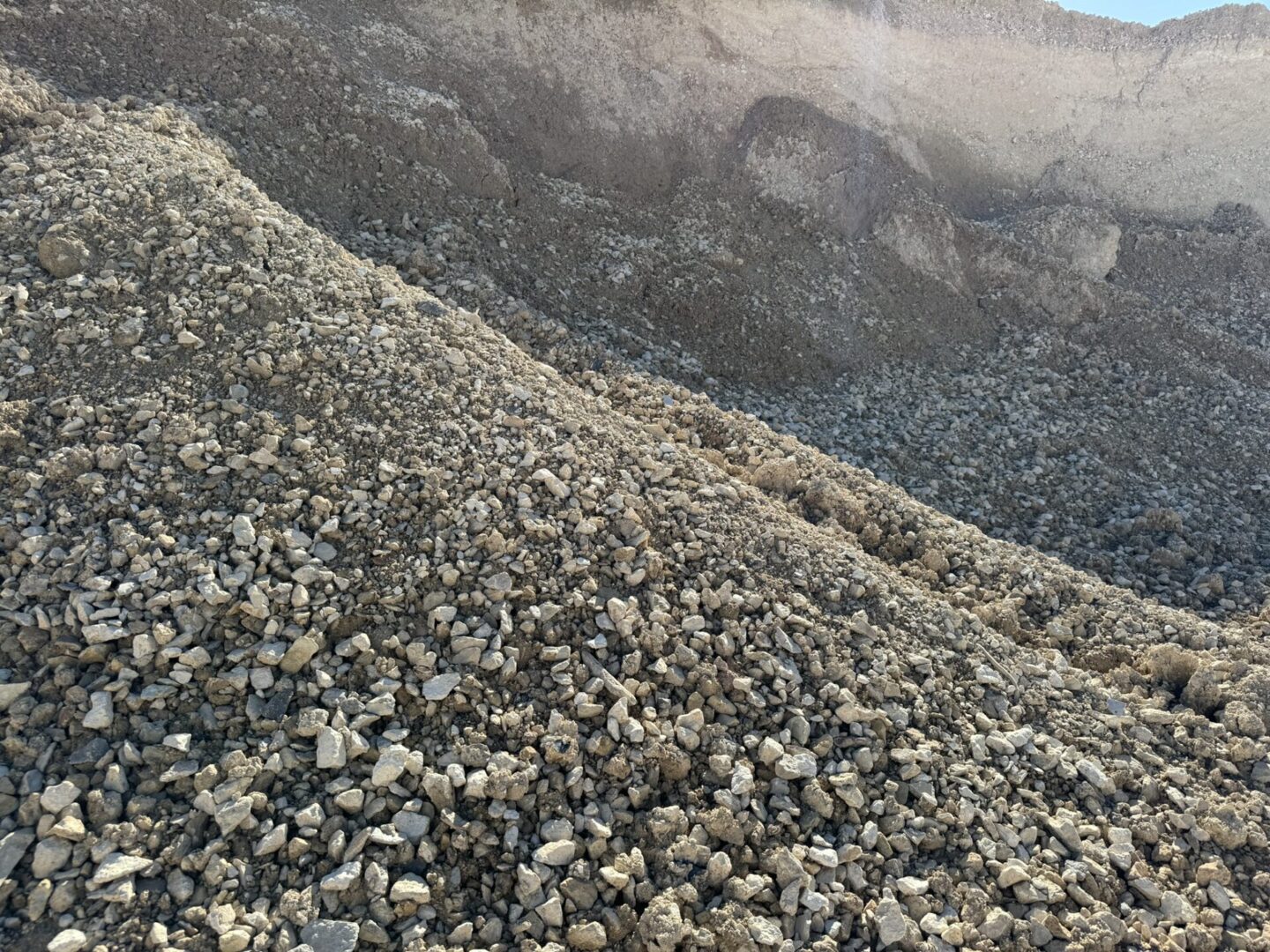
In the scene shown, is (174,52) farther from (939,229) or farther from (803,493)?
(939,229)

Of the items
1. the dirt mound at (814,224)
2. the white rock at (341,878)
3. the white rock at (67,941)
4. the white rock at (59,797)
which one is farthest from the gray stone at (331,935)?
the dirt mound at (814,224)

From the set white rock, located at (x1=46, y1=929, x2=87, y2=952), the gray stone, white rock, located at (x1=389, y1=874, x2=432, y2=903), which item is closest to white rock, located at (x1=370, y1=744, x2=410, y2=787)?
white rock, located at (x1=389, y1=874, x2=432, y2=903)

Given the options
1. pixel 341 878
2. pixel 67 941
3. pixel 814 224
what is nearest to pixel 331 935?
pixel 341 878

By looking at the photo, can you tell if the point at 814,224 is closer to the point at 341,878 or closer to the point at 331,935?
the point at 341,878

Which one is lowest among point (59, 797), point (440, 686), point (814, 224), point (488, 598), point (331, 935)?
point (331, 935)

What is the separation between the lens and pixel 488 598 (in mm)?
4852

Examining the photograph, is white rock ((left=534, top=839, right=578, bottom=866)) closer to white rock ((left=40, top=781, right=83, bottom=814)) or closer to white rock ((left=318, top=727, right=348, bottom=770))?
white rock ((left=318, top=727, right=348, bottom=770))

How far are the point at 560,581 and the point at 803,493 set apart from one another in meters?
3.06

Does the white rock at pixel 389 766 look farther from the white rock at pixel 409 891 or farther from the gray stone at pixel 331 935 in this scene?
the gray stone at pixel 331 935

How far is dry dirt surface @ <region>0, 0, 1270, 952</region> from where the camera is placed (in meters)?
3.96

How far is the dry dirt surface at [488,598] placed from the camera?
3.96m

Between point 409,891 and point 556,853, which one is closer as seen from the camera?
point 409,891

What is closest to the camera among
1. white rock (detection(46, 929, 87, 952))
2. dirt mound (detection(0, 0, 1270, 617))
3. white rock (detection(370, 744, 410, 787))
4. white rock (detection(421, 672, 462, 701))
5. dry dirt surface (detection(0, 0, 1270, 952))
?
white rock (detection(46, 929, 87, 952))

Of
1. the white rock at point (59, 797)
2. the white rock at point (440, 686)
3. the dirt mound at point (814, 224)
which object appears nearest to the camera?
the white rock at point (59, 797)
